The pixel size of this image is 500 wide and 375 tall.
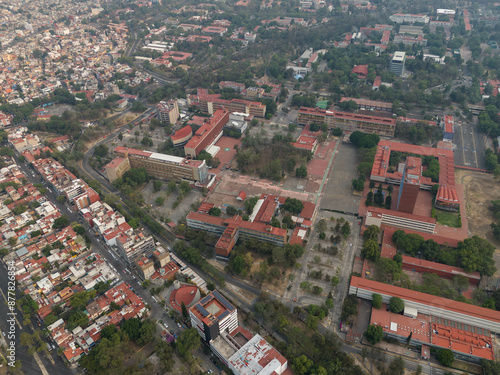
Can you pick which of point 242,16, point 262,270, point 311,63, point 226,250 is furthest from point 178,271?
point 242,16

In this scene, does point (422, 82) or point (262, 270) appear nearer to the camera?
point (262, 270)

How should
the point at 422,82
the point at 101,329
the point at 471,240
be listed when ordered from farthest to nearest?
the point at 422,82, the point at 471,240, the point at 101,329

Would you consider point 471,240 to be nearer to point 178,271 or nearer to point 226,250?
point 226,250

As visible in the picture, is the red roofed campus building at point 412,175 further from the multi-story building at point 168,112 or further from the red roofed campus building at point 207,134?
the multi-story building at point 168,112

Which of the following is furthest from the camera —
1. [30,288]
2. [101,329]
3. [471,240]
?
[471,240]

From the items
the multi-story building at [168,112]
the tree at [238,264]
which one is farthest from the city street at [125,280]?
the multi-story building at [168,112]

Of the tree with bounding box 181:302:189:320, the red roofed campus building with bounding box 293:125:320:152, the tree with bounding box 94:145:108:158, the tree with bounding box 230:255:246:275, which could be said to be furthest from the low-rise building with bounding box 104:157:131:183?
the red roofed campus building with bounding box 293:125:320:152
